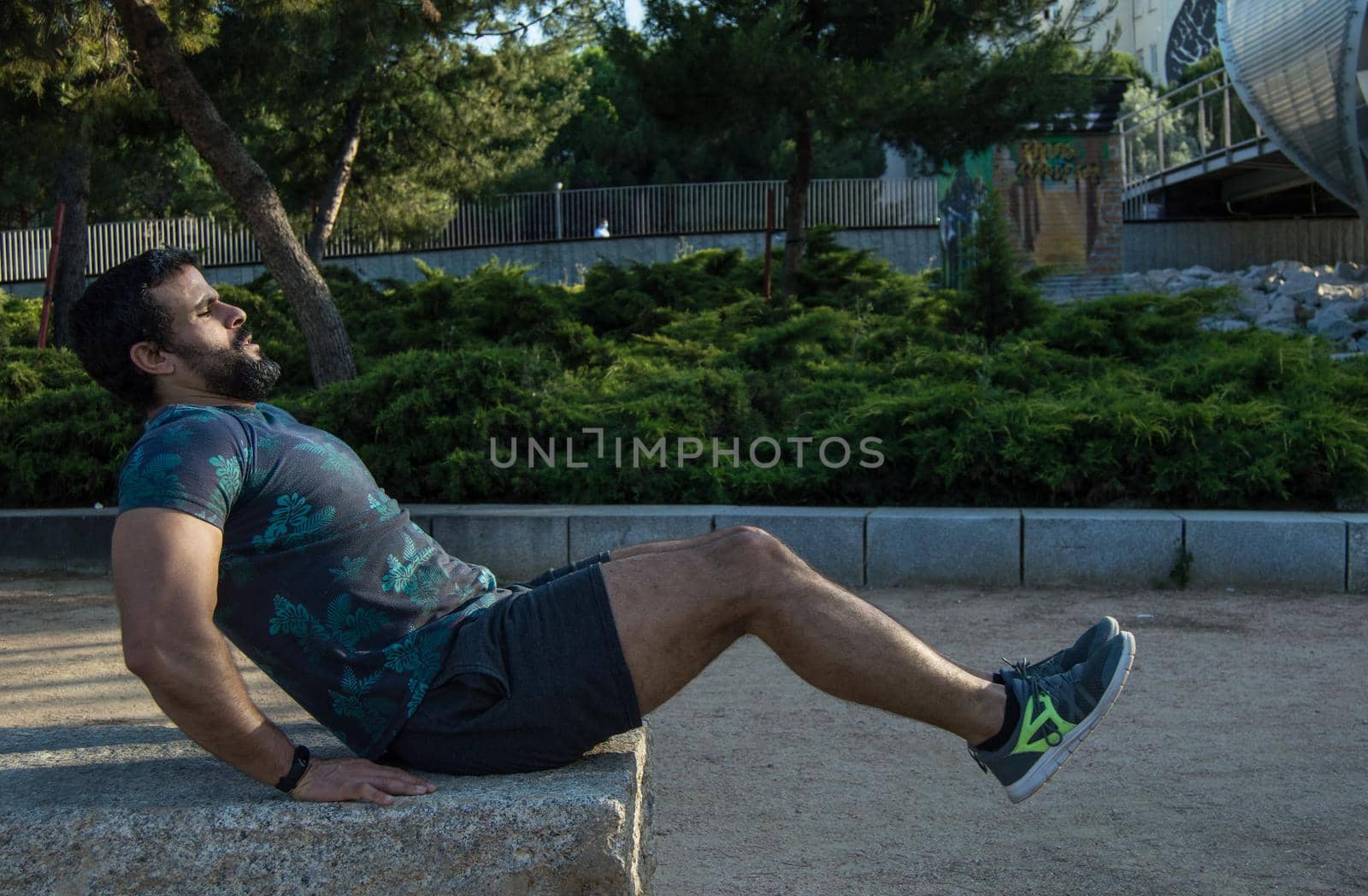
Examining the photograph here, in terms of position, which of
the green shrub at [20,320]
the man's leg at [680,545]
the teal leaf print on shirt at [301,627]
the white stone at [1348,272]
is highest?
the white stone at [1348,272]

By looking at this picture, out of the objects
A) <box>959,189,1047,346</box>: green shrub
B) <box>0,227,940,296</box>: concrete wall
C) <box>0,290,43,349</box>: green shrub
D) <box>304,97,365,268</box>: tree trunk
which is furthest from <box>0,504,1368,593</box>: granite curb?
<box>0,227,940,296</box>: concrete wall

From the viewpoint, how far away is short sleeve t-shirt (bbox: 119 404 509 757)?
2447 mm

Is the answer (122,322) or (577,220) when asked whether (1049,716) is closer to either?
(122,322)

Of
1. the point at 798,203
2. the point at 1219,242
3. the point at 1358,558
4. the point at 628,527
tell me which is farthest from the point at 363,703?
the point at 1219,242

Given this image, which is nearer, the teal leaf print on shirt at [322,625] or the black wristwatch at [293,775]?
the black wristwatch at [293,775]

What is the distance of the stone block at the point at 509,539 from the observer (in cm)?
682

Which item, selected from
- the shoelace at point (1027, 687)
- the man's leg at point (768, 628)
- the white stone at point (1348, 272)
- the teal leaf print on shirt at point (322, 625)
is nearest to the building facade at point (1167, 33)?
the white stone at point (1348, 272)

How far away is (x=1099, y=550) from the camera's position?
634cm

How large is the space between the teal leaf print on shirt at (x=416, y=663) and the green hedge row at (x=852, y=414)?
4780mm

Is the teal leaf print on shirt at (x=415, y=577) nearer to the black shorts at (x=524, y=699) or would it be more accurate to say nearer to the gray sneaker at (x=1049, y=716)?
the black shorts at (x=524, y=699)

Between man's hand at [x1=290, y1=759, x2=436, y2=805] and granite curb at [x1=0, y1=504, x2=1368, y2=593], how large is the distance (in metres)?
4.18

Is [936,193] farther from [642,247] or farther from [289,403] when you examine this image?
[289,403]

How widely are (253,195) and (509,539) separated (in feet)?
13.0

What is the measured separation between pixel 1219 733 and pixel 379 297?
1064 centimetres
